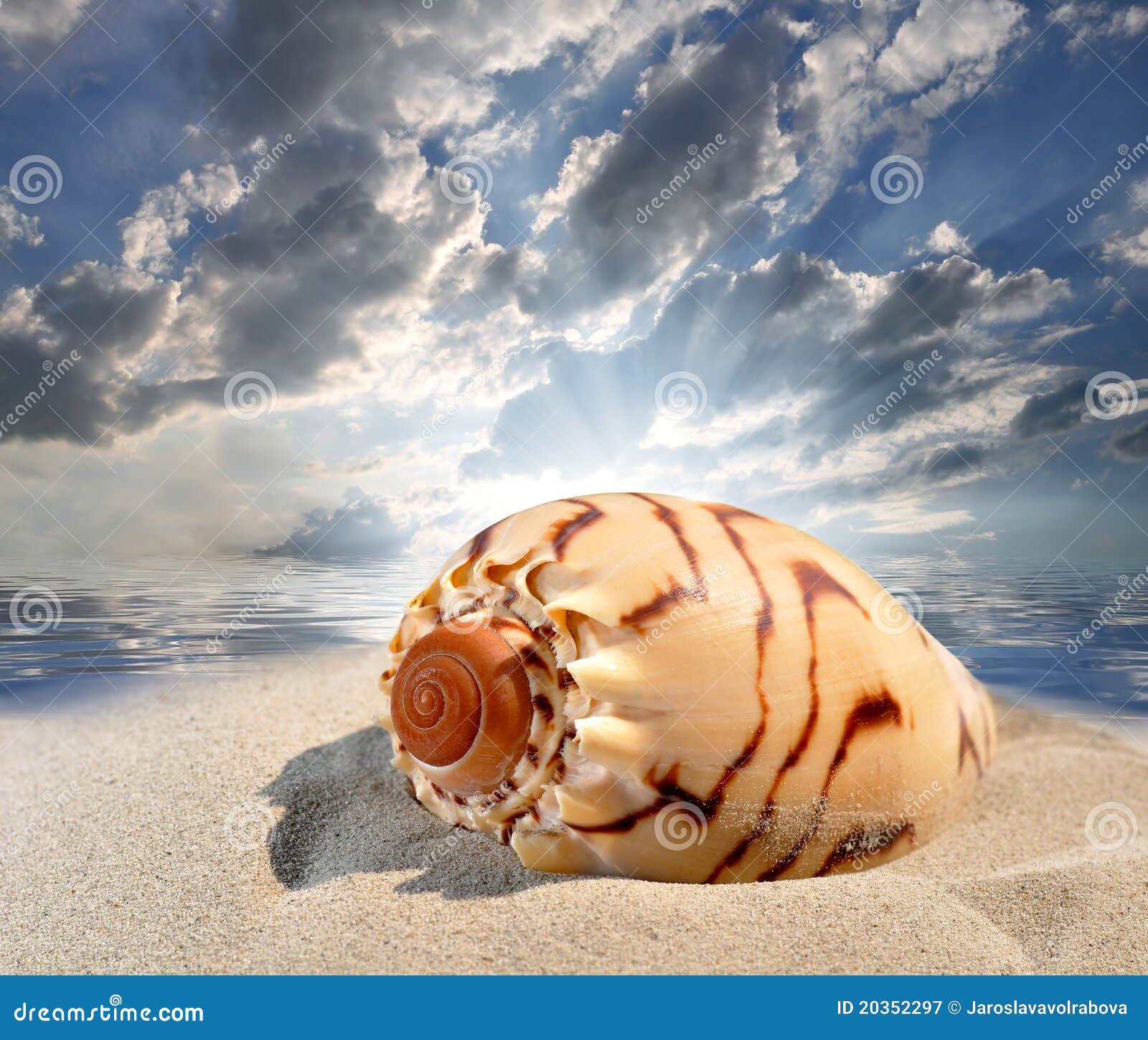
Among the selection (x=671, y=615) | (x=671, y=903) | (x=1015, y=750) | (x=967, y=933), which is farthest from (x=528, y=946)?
(x=1015, y=750)

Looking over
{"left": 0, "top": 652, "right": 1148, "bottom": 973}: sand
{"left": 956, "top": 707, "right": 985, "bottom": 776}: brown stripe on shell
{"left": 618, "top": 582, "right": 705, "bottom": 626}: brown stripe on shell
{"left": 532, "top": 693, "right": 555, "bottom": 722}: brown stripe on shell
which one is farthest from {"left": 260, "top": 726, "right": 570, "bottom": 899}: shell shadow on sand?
{"left": 956, "top": 707, "right": 985, "bottom": 776}: brown stripe on shell

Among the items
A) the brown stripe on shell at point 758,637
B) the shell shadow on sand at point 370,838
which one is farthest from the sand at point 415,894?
the brown stripe on shell at point 758,637

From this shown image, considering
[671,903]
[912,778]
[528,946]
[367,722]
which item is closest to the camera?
[528,946]

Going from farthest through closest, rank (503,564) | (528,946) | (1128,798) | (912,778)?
1. (1128,798)
2. (912,778)
3. (503,564)
4. (528,946)

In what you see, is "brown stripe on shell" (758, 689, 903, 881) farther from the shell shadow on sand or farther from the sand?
the shell shadow on sand

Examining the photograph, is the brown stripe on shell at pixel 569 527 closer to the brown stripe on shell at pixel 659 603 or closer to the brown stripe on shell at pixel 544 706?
the brown stripe on shell at pixel 659 603

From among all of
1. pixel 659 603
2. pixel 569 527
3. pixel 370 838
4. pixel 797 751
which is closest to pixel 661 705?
pixel 659 603

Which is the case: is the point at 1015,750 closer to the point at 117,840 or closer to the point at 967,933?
the point at 967,933

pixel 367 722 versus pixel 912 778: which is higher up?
pixel 367 722
